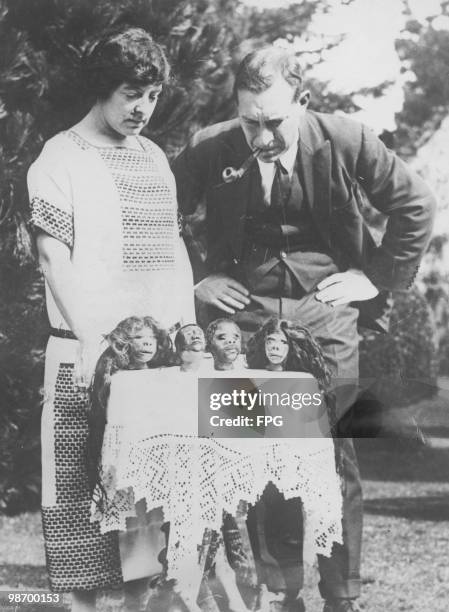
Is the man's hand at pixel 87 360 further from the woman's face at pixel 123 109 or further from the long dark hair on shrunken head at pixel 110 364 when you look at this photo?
the woman's face at pixel 123 109

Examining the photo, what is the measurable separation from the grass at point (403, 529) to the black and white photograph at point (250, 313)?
15 mm

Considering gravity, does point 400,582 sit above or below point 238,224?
below

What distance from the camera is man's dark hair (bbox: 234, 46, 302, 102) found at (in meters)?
3.89

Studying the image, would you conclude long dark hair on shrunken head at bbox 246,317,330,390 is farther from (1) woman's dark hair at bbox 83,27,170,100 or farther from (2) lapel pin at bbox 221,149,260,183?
(1) woman's dark hair at bbox 83,27,170,100

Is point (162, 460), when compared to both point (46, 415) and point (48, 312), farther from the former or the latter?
point (48, 312)

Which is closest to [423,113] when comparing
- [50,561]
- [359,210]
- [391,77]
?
[391,77]

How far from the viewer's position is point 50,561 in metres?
4.02

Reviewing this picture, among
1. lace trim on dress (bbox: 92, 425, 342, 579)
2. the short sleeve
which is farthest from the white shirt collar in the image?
lace trim on dress (bbox: 92, 425, 342, 579)

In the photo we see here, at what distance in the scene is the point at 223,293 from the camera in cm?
395

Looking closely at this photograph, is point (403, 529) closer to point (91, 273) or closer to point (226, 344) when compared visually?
point (226, 344)

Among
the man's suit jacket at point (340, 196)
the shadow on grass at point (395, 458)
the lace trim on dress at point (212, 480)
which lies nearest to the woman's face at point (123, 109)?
the man's suit jacket at point (340, 196)

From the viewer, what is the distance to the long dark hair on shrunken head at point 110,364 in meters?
3.89

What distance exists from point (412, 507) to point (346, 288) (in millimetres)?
1260

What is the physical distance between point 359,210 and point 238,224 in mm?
539
